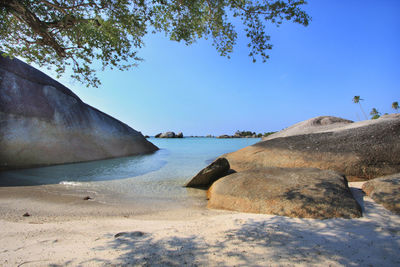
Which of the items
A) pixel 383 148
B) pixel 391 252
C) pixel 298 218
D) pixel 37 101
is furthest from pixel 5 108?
pixel 383 148

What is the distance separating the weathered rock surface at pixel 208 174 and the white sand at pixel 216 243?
3.92 metres

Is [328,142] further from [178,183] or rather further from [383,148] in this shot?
[178,183]

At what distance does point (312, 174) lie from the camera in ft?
16.6

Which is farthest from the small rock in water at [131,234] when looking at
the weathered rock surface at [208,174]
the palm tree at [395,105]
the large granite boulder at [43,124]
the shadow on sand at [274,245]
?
the palm tree at [395,105]

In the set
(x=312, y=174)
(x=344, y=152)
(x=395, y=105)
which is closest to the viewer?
(x=312, y=174)

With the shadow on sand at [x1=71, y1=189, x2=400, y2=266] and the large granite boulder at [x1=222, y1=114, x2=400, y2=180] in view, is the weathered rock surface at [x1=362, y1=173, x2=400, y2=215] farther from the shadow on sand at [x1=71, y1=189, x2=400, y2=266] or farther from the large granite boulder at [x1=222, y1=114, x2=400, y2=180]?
the large granite boulder at [x1=222, y1=114, x2=400, y2=180]

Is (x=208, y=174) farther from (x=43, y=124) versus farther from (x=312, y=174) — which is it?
(x=43, y=124)

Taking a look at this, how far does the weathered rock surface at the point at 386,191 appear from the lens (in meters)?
3.64

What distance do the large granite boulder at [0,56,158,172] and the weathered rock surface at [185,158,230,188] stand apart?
10.9m

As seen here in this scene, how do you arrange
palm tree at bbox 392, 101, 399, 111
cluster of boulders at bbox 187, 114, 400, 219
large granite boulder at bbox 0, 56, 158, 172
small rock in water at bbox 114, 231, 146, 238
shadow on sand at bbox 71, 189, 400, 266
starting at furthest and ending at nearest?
1. palm tree at bbox 392, 101, 399, 111
2. large granite boulder at bbox 0, 56, 158, 172
3. cluster of boulders at bbox 187, 114, 400, 219
4. small rock in water at bbox 114, 231, 146, 238
5. shadow on sand at bbox 71, 189, 400, 266

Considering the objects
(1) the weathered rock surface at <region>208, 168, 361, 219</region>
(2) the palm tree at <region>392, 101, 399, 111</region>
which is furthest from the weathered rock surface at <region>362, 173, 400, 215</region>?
(2) the palm tree at <region>392, 101, 399, 111</region>

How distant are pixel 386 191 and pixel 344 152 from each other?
323 cm

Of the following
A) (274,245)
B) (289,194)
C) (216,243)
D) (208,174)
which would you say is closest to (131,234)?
(216,243)

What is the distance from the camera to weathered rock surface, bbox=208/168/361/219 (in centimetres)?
372
